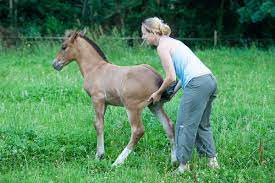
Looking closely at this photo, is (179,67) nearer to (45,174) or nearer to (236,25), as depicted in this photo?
(45,174)

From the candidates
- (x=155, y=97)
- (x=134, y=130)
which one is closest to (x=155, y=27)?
(x=155, y=97)

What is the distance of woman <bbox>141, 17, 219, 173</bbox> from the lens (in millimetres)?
7246

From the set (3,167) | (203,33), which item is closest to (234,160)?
(3,167)

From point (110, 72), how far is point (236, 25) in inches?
838

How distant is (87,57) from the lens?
9070mm

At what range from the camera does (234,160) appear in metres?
8.00

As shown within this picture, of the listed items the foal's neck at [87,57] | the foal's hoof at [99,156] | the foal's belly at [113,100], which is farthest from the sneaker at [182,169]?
the foal's neck at [87,57]

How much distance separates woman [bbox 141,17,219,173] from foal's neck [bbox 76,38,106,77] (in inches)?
66.7

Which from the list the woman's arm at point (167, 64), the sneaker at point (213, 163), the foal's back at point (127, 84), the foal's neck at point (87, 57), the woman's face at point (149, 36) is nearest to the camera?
the woman's arm at point (167, 64)

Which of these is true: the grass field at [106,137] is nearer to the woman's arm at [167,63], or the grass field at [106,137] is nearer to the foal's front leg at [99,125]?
the foal's front leg at [99,125]

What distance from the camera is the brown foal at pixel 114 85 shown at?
8.05m

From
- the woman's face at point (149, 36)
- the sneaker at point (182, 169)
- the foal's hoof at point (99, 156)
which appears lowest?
the foal's hoof at point (99, 156)

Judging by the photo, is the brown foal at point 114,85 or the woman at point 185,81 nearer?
the woman at point 185,81

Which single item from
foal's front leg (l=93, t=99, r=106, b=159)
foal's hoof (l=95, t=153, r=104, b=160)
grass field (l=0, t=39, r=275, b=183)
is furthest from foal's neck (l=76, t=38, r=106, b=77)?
foal's hoof (l=95, t=153, r=104, b=160)
